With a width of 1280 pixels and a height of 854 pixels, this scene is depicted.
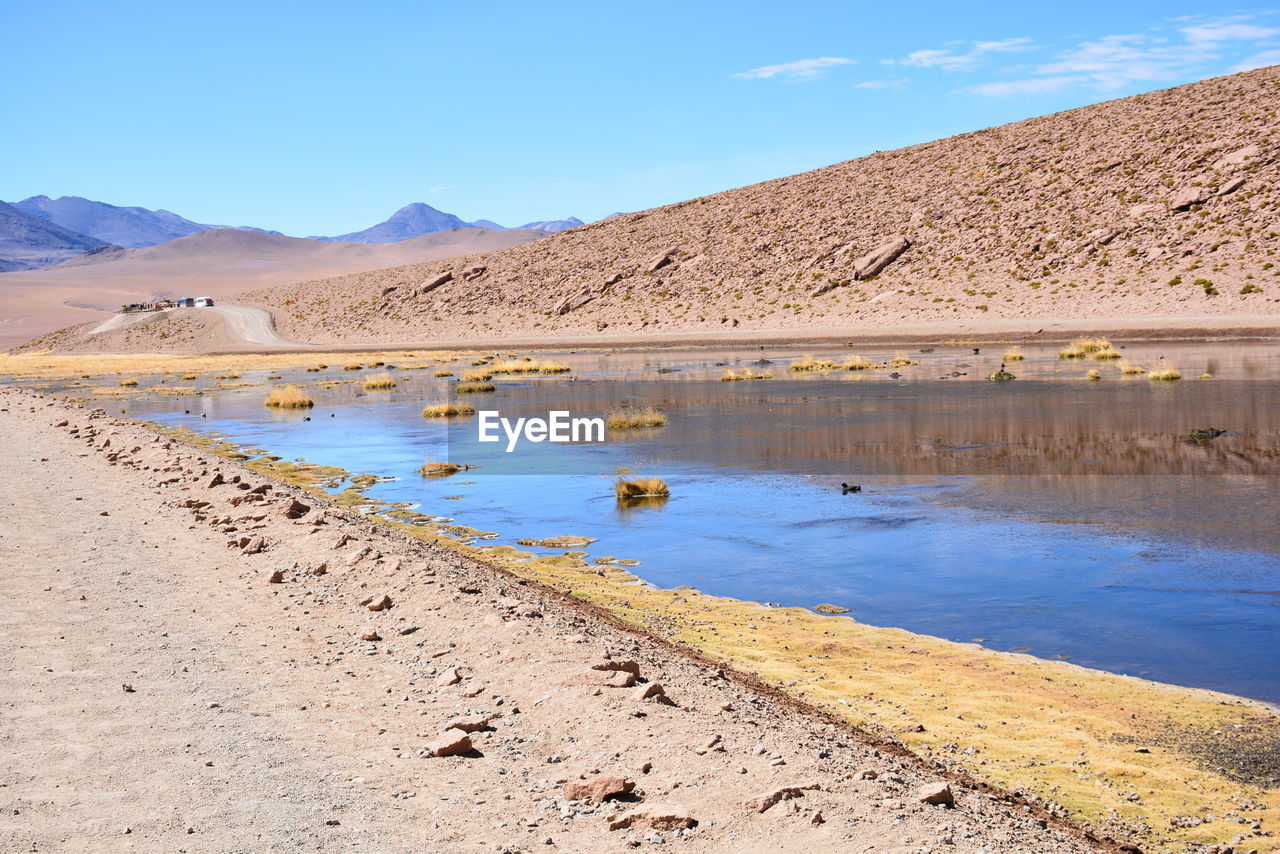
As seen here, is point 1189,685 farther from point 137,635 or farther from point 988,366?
point 988,366

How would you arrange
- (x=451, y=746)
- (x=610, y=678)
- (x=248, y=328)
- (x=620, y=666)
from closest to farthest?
1. (x=451, y=746)
2. (x=610, y=678)
3. (x=620, y=666)
4. (x=248, y=328)

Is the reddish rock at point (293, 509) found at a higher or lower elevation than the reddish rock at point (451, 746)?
higher

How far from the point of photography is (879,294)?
76.4 meters

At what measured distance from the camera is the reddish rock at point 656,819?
5262 mm

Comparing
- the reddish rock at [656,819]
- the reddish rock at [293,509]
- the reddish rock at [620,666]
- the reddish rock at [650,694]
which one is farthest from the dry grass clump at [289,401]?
the reddish rock at [656,819]

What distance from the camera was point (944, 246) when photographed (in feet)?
261

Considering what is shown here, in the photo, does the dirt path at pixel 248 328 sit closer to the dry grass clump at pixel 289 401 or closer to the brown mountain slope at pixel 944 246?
the brown mountain slope at pixel 944 246

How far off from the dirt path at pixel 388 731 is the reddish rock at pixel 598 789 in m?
0.06

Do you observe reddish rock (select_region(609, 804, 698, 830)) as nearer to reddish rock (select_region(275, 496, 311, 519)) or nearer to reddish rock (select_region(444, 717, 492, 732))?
reddish rock (select_region(444, 717, 492, 732))

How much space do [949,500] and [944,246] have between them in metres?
67.7

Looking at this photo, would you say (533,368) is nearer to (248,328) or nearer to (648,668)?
(648,668)

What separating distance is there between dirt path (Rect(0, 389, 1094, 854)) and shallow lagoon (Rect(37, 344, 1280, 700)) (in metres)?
3.09

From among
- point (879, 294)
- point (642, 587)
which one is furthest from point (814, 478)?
point (879, 294)

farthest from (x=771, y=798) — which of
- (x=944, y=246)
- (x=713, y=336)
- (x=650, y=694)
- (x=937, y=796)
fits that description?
(x=944, y=246)
